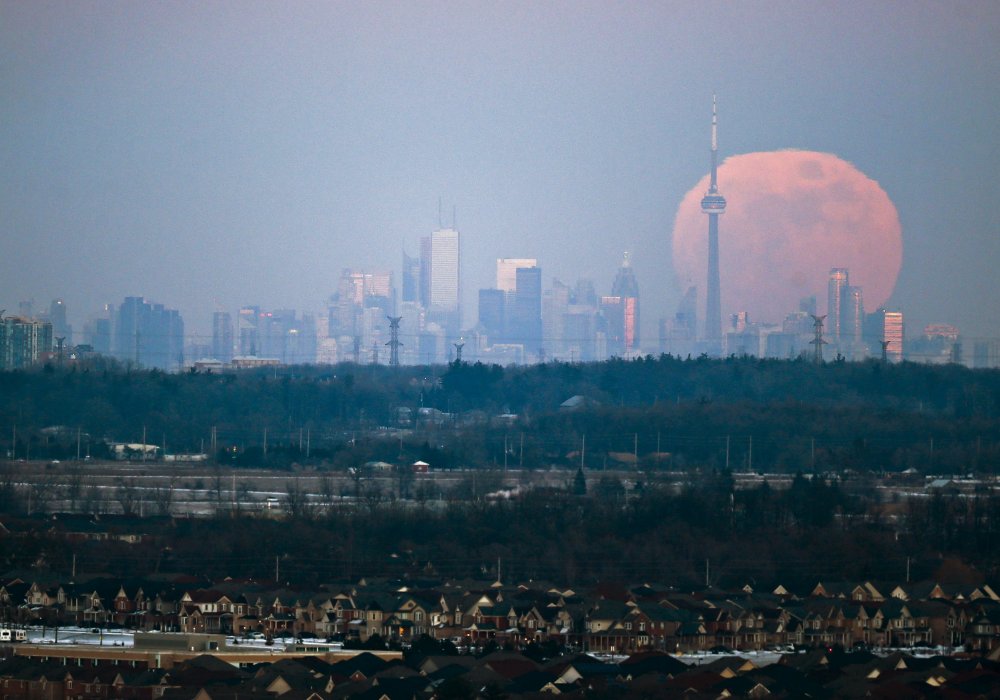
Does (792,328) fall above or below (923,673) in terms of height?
above

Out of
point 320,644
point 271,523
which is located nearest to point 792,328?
point 271,523

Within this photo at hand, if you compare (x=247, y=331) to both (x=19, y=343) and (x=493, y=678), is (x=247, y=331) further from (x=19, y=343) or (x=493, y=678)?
(x=493, y=678)

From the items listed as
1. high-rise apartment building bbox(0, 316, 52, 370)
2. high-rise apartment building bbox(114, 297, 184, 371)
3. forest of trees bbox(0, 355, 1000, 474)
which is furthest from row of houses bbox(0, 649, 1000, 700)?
high-rise apartment building bbox(114, 297, 184, 371)

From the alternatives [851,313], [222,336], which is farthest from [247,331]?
[851,313]

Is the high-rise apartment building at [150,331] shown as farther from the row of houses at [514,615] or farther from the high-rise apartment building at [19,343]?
the row of houses at [514,615]

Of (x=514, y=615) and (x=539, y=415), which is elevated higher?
(x=539, y=415)

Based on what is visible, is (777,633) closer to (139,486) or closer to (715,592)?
(715,592)
